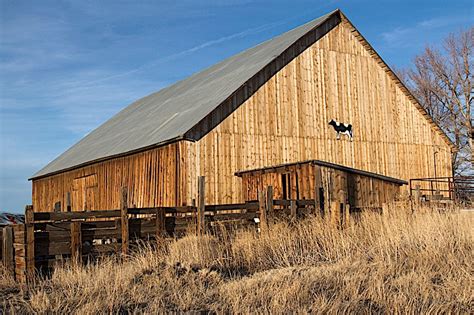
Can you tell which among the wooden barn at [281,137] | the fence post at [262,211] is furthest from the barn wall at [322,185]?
the fence post at [262,211]

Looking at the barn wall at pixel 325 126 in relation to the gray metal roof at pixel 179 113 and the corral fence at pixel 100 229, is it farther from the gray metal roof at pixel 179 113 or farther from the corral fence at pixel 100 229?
the corral fence at pixel 100 229

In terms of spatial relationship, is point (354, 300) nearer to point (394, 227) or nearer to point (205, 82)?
point (394, 227)

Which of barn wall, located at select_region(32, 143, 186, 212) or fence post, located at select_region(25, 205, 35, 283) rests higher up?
barn wall, located at select_region(32, 143, 186, 212)

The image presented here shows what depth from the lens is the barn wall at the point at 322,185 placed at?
17844 mm

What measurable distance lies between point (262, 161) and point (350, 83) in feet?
21.0

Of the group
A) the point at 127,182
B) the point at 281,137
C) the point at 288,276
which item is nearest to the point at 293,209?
the point at 288,276

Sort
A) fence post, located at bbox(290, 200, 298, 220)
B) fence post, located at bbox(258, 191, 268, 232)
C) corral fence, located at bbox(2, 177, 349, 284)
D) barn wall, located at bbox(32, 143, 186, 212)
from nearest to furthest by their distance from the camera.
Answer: corral fence, located at bbox(2, 177, 349, 284), fence post, located at bbox(258, 191, 268, 232), fence post, located at bbox(290, 200, 298, 220), barn wall, located at bbox(32, 143, 186, 212)

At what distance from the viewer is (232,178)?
2070 centimetres

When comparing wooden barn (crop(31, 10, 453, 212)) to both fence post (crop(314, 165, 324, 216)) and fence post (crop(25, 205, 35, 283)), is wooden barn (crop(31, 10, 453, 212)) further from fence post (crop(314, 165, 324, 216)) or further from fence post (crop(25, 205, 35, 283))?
fence post (crop(25, 205, 35, 283))

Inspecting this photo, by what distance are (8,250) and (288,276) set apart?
591 centimetres

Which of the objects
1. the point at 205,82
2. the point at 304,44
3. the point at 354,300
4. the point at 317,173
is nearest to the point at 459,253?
the point at 354,300

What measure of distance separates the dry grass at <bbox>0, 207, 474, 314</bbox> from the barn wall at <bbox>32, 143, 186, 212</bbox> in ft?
24.5

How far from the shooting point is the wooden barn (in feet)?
64.9

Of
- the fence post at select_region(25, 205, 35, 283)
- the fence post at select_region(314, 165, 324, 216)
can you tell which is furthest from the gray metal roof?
the fence post at select_region(25, 205, 35, 283)
